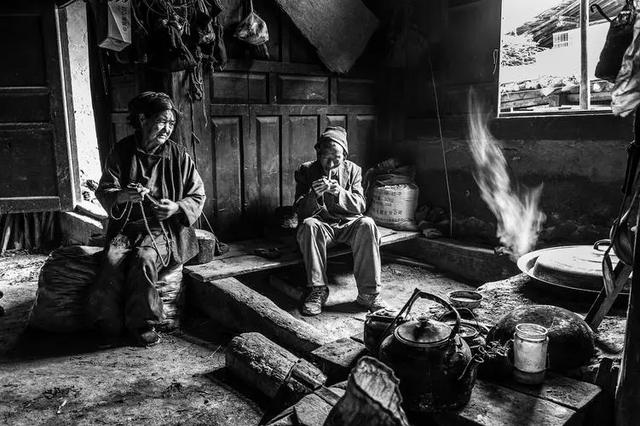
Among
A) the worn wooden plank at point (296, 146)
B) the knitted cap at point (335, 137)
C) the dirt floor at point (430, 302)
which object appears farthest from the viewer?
the worn wooden plank at point (296, 146)

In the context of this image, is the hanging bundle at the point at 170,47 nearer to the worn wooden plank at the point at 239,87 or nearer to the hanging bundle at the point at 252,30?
the worn wooden plank at the point at 239,87

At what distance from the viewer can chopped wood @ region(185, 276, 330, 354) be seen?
4.04 meters

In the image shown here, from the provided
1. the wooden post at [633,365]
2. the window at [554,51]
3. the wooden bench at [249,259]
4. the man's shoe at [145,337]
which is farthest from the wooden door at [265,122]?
the wooden post at [633,365]

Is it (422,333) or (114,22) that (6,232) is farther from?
(422,333)

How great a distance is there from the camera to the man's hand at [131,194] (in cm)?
439

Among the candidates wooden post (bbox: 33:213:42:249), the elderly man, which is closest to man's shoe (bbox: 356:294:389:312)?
the elderly man

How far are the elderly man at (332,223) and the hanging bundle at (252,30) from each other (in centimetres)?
126

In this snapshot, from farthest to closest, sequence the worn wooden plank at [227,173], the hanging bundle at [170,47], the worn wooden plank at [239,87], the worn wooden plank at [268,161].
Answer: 1. the worn wooden plank at [268,161]
2. the worn wooden plank at [227,173]
3. the worn wooden plank at [239,87]
4. the hanging bundle at [170,47]

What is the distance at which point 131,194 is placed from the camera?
14.4ft

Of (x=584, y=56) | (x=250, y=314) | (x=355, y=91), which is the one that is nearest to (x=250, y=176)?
(x=355, y=91)

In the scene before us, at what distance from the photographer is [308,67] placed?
6.33 meters

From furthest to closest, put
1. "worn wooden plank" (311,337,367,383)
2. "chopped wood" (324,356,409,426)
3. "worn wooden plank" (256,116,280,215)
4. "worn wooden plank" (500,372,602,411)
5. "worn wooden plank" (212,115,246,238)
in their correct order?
"worn wooden plank" (256,116,280,215) → "worn wooden plank" (212,115,246,238) → "worn wooden plank" (311,337,367,383) → "worn wooden plank" (500,372,602,411) → "chopped wood" (324,356,409,426)

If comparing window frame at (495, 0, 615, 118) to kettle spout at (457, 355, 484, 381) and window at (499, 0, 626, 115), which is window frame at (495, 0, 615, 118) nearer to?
window at (499, 0, 626, 115)

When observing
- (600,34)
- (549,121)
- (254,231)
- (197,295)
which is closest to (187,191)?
(197,295)
